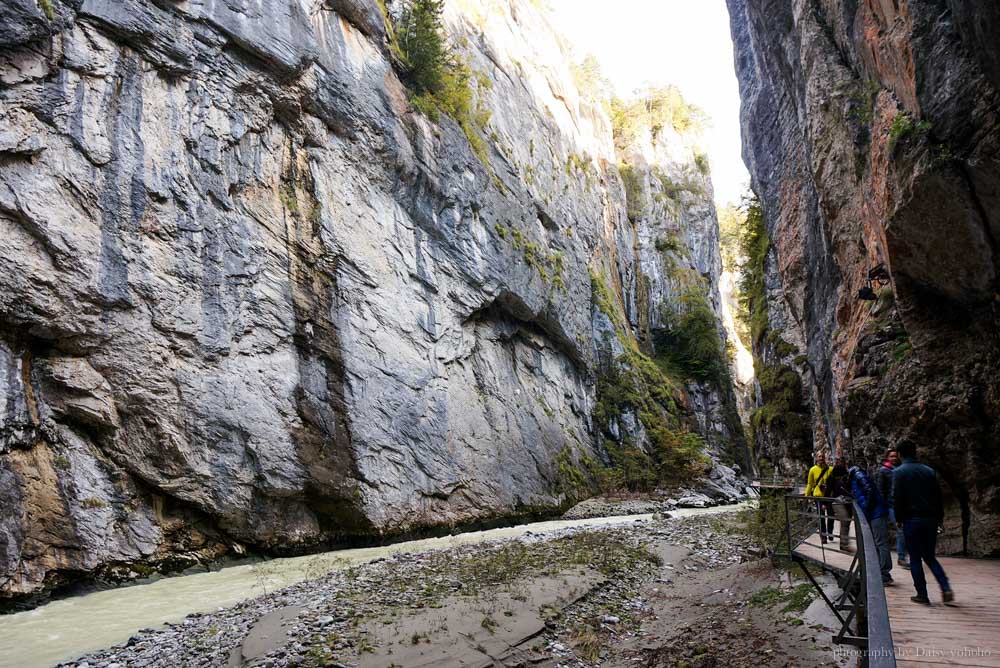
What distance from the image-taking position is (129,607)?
10273mm

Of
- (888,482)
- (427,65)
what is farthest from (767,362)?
(888,482)

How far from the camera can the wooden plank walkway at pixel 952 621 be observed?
13.7 feet

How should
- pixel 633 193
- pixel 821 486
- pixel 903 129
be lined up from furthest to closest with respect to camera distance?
pixel 633 193
pixel 821 486
pixel 903 129

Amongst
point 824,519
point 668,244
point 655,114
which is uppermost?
point 655,114

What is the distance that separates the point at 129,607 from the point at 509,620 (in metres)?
7.08

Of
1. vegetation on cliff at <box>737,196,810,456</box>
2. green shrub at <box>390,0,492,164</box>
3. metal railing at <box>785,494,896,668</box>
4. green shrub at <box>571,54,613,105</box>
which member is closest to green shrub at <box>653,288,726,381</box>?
vegetation on cliff at <box>737,196,810,456</box>

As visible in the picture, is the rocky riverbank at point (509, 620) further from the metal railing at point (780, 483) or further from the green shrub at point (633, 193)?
the green shrub at point (633, 193)

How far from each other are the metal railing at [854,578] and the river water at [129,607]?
31.7 feet

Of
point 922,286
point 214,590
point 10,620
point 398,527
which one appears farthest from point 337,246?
point 922,286

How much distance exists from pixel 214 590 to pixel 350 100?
1623 cm

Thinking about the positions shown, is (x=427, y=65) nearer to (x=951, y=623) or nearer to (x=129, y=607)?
(x=129, y=607)

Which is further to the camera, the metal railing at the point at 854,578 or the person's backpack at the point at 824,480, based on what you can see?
the person's backpack at the point at 824,480

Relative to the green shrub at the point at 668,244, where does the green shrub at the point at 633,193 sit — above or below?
above

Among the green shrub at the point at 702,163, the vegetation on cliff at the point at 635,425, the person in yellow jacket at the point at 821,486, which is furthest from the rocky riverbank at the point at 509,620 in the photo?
the green shrub at the point at 702,163
